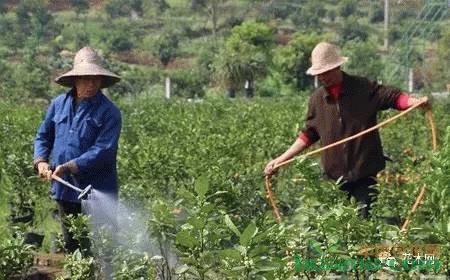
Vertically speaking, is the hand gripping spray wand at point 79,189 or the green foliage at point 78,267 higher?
the hand gripping spray wand at point 79,189

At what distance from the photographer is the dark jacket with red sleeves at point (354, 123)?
15.7 feet

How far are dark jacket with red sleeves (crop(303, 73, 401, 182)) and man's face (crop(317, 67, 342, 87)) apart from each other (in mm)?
44

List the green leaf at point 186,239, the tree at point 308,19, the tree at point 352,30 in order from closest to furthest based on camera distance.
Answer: the green leaf at point 186,239 < the tree at point 352,30 < the tree at point 308,19

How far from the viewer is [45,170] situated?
14.7 ft

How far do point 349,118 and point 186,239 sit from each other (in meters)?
2.10

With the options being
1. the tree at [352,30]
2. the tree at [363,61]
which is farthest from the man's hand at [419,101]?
the tree at [352,30]

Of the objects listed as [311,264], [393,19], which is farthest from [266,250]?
[393,19]

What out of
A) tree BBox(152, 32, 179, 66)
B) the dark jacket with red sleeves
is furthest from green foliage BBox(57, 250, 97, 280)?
tree BBox(152, 32, 179, 66)

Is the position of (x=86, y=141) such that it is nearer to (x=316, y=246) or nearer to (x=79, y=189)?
(x=79, y=189)

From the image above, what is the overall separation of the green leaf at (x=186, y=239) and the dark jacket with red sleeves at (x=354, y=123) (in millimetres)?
2028

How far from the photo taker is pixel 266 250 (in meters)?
2.81

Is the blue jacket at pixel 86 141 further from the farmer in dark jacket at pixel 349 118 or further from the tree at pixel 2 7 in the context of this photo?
the tree at pixel 2 7

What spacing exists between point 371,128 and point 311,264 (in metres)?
1.62

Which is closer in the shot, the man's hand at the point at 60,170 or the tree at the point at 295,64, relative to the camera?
the man's hand at the point at 60,170
